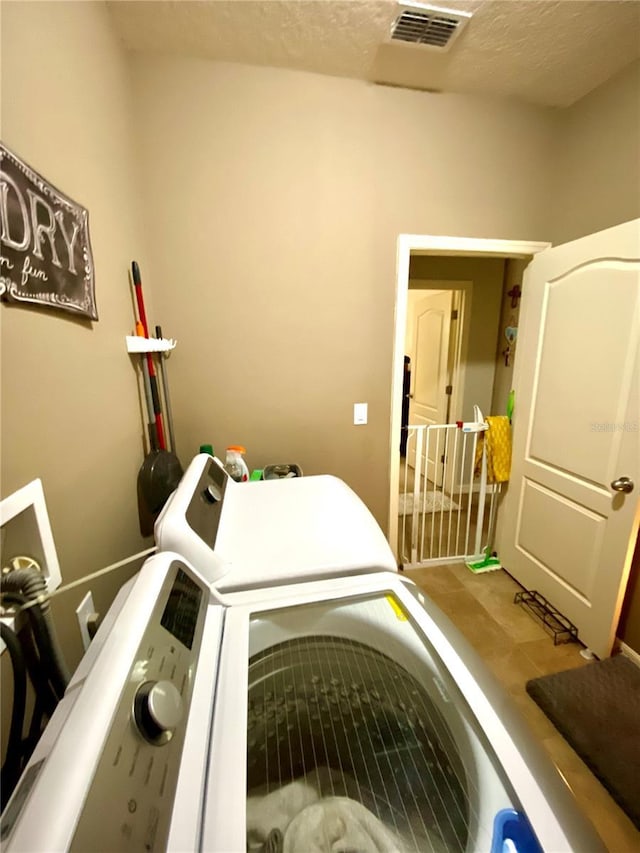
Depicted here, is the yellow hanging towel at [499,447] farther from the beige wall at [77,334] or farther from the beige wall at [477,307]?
the beige wall at [77,334]

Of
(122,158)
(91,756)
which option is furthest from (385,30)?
(91,756)

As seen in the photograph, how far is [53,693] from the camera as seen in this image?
64 centimetres

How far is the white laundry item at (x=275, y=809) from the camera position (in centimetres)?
57

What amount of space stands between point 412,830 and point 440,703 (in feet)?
0.64

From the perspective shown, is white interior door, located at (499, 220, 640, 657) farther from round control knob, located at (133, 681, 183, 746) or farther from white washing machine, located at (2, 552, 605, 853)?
round control knob, located at (133, 681, 183, 746)

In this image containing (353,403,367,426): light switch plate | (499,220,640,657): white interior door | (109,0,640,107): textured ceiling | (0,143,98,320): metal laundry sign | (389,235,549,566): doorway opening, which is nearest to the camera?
(0,143,98,320): metal laundry sign

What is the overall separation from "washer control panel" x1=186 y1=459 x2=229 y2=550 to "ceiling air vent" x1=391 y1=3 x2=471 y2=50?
71.3 inches

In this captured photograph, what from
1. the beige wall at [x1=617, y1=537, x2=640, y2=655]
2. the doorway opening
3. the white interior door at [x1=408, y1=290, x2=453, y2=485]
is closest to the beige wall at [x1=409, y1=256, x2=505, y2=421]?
the doorway opening

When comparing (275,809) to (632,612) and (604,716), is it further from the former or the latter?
(632,612)

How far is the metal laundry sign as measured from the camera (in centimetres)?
69

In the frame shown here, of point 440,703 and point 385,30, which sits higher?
point 385,30

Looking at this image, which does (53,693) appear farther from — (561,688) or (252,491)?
(561,688)

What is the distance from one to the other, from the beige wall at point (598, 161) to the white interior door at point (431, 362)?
138 centimetres

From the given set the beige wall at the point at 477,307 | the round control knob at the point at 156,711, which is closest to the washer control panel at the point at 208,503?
the round control knob at the point at 156,711
